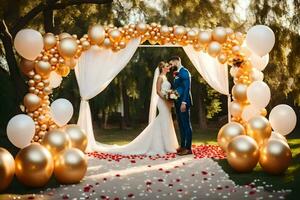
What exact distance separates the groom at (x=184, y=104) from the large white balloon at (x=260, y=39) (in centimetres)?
134

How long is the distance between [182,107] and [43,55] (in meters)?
2.70

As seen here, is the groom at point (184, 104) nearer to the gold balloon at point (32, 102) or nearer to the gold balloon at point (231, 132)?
the gold balloon at point (231, 132)

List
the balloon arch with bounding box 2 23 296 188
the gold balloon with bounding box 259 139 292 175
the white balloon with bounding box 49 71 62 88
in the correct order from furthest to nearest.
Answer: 1. the white balloon with bounding box 49 71 62 88
2. the balloon arch with bounding box 2 23 296 188
3. the gold balloon with bounding box 259 139 292 175

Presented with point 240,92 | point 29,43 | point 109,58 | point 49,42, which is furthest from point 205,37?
point 29,43

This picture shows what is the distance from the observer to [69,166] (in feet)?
20.4

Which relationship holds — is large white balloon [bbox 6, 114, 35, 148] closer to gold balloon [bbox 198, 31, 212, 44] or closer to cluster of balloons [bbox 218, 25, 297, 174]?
cluster of balloons [bbox 218, 25, 297, 174]

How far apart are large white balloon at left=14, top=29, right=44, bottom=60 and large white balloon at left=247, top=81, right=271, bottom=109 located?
3.68 m

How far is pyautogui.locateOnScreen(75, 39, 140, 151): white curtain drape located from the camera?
9.36 meters

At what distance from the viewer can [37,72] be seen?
866 cm

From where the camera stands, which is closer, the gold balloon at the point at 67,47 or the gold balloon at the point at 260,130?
the gold balloon at the point at 260,130

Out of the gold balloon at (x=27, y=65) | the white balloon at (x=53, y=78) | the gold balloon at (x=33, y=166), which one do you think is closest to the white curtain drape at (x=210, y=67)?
the white balloon at (x=53, y=78)

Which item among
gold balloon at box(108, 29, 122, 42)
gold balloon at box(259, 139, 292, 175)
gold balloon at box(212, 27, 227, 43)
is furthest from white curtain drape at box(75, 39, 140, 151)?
gold balloon at box(259, 139, 292, 175)

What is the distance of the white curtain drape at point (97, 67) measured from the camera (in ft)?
30.7

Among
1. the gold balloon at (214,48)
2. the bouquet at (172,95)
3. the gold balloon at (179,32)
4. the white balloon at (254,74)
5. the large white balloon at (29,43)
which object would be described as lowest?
the bouquet at (172,95)
